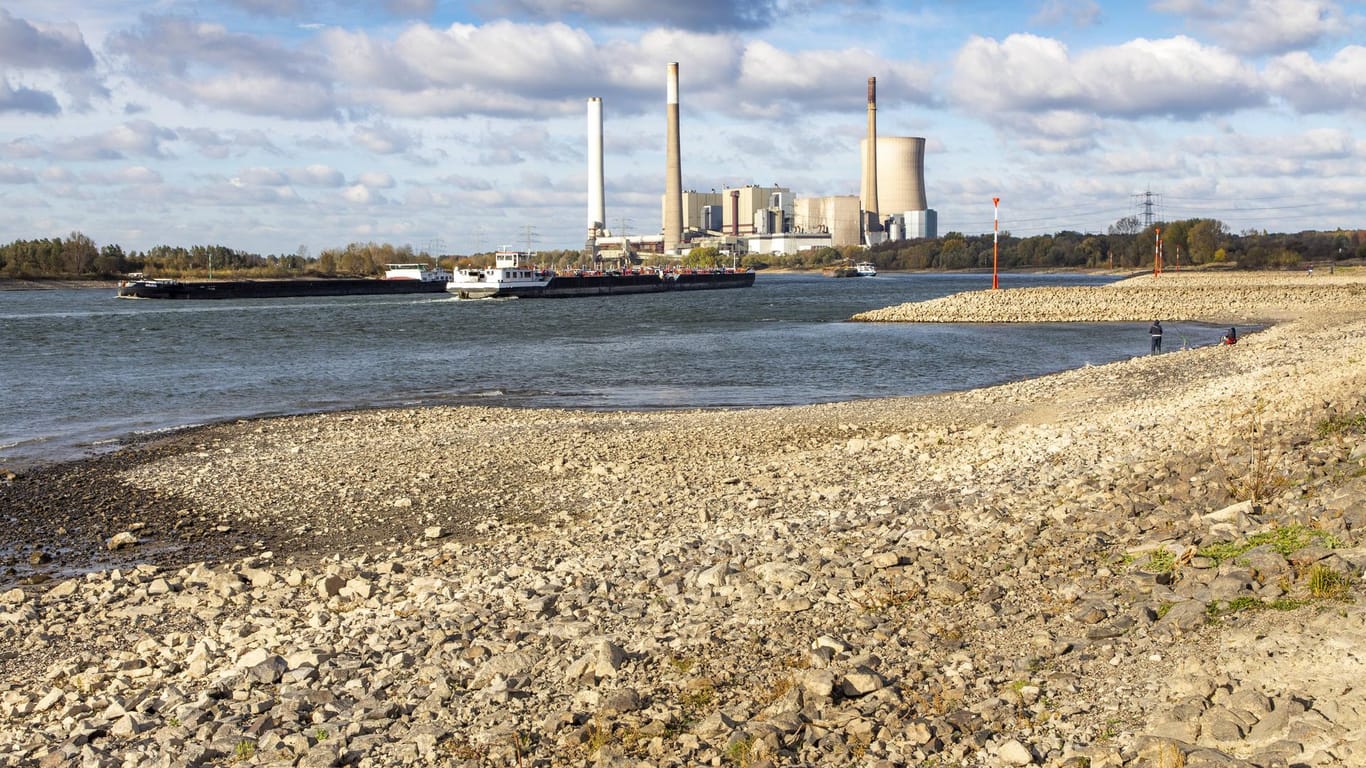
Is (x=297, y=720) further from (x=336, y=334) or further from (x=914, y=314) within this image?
(x=914, y=314)

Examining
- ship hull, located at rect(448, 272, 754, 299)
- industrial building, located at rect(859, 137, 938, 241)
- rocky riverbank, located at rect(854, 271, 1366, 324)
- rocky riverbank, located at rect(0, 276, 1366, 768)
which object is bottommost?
rocky riverbank, located at rect(0, 276, 1366, 768)

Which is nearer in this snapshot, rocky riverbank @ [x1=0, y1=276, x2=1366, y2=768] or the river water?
rocky riverbank @ [x1=0, y1=276, x2=1366, y2=768]

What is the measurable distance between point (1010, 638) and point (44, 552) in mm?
11051

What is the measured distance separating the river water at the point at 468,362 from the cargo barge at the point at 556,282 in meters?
33.7

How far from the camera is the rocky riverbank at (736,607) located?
619 cm

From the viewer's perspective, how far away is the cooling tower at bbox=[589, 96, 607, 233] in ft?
552

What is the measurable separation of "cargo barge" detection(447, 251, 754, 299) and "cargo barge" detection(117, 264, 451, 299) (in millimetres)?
12769

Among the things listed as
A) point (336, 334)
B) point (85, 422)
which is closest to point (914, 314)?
point (336, 334)

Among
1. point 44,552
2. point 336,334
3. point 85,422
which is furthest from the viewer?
point 336,334

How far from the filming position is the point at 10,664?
341 inches

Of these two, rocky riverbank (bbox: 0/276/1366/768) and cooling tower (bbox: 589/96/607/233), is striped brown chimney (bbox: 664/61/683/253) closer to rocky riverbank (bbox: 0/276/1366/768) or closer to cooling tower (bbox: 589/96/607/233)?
cooling tower (bbox: 589/96/607/233)

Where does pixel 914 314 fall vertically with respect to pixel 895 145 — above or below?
below

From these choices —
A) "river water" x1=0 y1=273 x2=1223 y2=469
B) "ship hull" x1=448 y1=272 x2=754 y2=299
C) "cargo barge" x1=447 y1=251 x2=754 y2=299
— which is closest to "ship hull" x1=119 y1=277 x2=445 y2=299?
"cargo barge" x1=447 y1=251 x2=754 y2=299

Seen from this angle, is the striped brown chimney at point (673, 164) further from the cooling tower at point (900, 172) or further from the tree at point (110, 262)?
the tree at point (110, 262)
